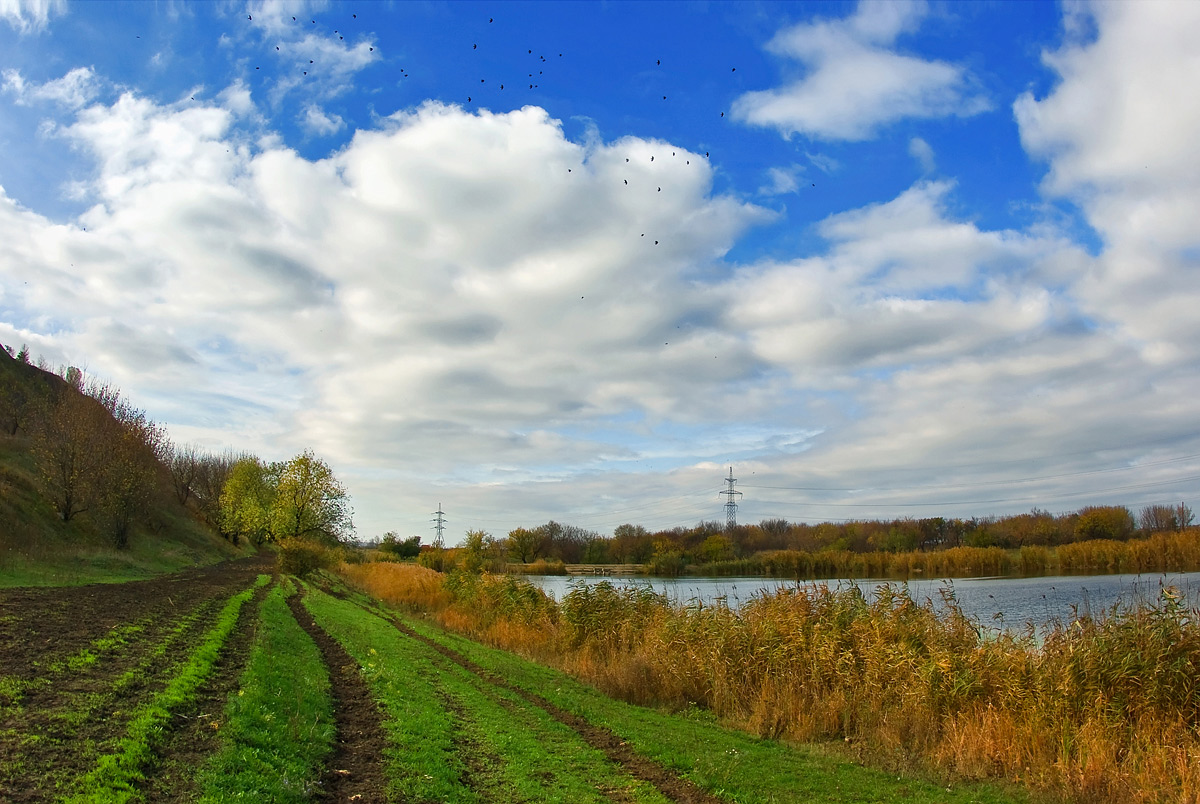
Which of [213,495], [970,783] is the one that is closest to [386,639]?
[970,783]

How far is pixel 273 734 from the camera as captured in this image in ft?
28.7

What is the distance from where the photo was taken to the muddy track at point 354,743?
→ 7.81m

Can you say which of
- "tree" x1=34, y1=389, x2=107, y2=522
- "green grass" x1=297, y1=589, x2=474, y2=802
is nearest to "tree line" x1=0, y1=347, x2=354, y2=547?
"tree" x1=34, y1=389, x2=107, y2=522

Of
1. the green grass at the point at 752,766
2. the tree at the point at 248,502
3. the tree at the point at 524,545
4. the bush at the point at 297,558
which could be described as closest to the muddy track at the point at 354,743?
the green grass at the point at 752,766

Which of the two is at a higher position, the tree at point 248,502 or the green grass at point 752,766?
the tree at point 248,502

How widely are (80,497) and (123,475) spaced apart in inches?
104

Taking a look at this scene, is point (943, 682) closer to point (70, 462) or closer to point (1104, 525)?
point (70, 462)

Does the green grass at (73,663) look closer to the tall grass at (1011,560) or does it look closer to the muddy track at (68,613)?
the muddy track at (68,613)

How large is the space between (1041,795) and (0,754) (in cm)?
1241

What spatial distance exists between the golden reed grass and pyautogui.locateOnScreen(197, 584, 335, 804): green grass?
7374 mm

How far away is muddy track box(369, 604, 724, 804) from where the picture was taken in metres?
9.00

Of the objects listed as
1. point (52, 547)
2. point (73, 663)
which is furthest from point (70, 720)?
point (52, 547)

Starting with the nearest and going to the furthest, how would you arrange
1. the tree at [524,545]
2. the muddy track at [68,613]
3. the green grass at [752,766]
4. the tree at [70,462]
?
the green grass at [752,766], the muddy track at [68,613], the tree at [70,462], the tree at [524,545]

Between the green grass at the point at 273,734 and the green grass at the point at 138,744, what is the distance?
59 centimetres
